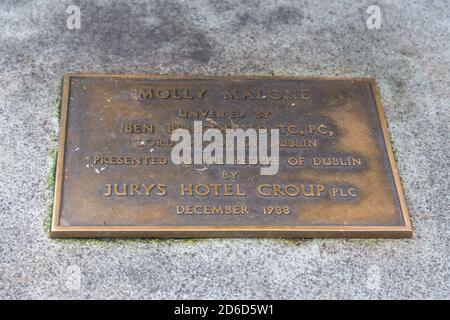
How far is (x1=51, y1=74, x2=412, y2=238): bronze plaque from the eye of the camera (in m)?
3.21

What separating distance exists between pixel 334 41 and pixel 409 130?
2.49ft

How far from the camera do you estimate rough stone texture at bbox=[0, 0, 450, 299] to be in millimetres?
3104

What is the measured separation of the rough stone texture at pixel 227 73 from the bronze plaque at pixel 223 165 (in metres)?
0.09

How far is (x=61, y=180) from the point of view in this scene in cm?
326

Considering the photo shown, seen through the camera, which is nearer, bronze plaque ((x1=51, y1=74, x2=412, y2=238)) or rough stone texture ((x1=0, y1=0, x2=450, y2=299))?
rough stone texture ((x1=0, y1=0, x2=450, y2=299))

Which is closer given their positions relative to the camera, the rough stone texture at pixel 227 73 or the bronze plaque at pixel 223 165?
the rough stone texture at pixel 227 73

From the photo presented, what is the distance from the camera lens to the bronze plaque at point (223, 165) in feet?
10.5

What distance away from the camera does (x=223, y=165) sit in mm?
3414

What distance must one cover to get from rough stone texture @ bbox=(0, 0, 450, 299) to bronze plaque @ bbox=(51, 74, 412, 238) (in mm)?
94

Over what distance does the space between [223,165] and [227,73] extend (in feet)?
2.21

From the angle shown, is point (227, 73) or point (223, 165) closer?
point (223, 165)

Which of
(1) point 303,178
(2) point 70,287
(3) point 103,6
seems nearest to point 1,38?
(3) point 103,6
